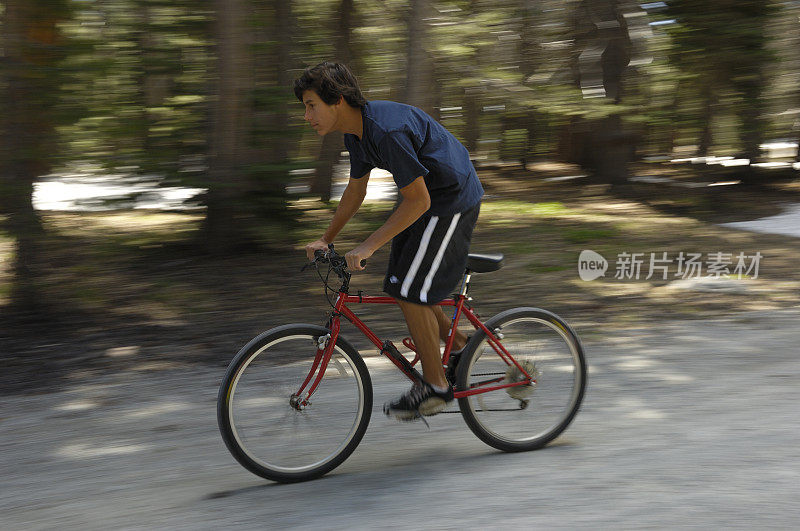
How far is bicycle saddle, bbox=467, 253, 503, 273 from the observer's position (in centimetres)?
409

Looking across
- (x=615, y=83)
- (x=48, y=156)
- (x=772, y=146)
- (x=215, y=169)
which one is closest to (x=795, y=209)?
(x=772, y=146)

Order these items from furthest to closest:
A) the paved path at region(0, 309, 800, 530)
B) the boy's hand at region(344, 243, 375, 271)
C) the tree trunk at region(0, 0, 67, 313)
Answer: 1. the tree trunk at region(0, 0, 67, 313)
2. the boy's hand at region(344, 243, 375, 271)
3. the paved path at region(0, 309, 800, 530)

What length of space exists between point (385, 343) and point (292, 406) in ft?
1.78

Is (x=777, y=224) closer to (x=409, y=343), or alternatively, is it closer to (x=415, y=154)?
(x=409, y=343)

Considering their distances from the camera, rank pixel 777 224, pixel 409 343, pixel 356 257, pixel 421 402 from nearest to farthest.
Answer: pixel 356 257 < pixel 421 402 < pixel 409 343 < pixel 777 224

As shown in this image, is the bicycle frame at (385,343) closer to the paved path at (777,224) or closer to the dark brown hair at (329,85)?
the dark brown hair at (329,85)

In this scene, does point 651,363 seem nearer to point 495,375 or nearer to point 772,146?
point 495,375

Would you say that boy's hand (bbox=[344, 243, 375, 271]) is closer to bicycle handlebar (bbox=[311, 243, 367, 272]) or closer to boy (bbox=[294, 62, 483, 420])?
boy (bbox=[294, 62, 483, 420])

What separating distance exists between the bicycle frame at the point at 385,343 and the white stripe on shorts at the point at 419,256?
14 centimetres

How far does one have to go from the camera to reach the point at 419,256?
3957mm

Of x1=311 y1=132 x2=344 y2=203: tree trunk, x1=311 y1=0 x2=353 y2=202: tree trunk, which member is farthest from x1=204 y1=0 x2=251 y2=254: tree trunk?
x1=311 y1=0 x2=353 y2=202: tree trunk

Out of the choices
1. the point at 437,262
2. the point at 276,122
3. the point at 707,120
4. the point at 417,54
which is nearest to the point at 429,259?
the point at 437,262

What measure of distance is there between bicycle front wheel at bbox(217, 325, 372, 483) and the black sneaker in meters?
0.17

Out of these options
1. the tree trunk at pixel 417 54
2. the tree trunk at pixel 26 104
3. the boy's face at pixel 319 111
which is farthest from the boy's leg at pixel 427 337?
the tree trunk at pixel 417 54
